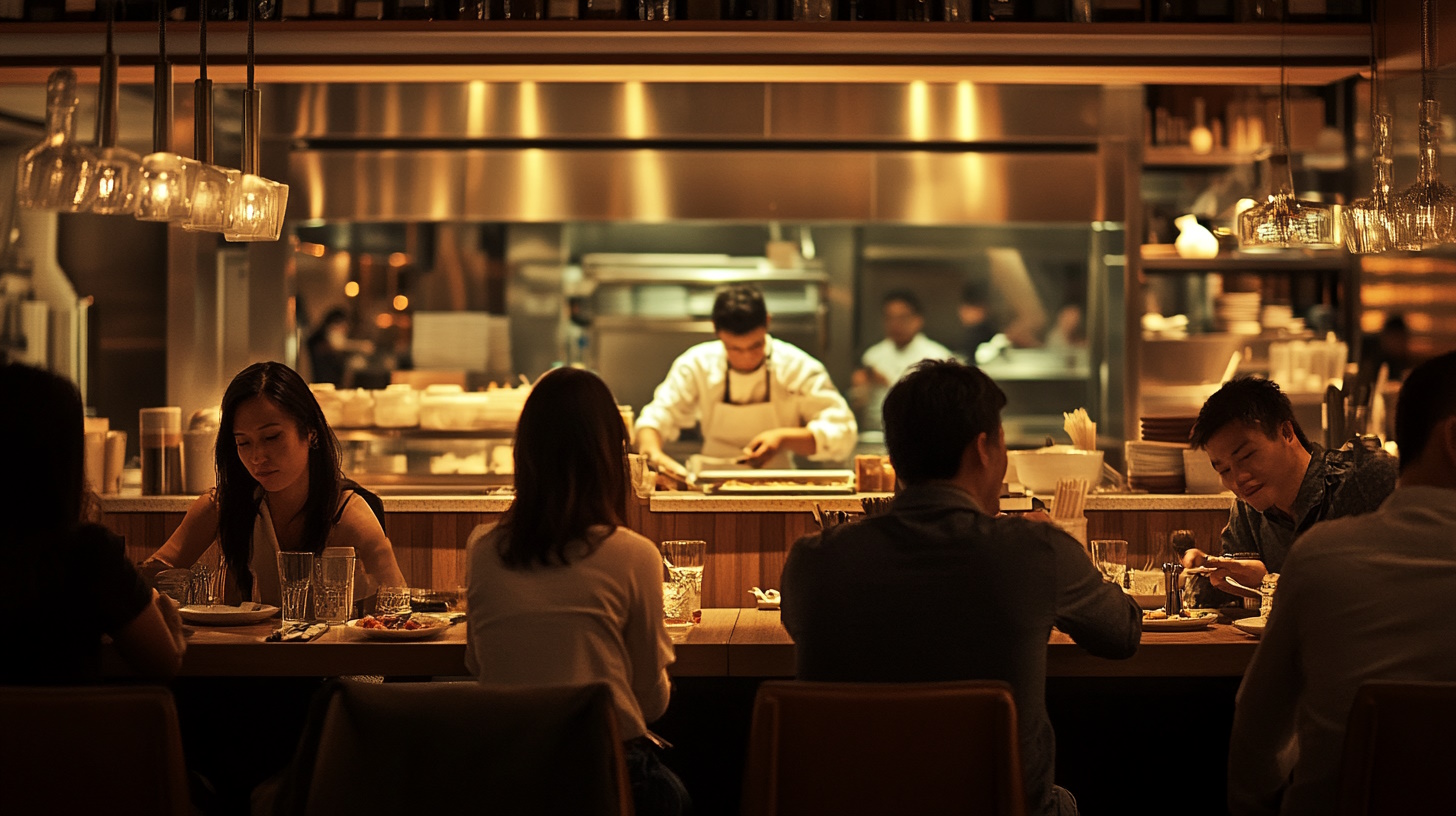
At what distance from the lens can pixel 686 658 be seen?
Answer: 265 centimetres

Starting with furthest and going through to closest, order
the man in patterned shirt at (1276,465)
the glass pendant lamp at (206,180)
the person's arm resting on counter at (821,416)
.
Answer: the person's arm resting on counter at (821,416), the man in patterned shirt at (1276,465), the glass pendant lamp at (206,180)

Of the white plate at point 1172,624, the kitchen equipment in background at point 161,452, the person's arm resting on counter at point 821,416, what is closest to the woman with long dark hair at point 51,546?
the white plate at point 1172,624

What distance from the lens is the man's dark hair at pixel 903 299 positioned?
702 cm

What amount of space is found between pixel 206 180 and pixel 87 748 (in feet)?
4.62

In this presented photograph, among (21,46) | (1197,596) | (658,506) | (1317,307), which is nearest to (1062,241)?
(1317,307)

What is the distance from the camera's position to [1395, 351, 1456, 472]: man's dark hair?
217 centimetres

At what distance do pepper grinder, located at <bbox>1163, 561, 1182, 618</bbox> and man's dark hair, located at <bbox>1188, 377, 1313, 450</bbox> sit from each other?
1.42ft

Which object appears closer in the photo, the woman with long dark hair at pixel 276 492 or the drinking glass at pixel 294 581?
the drinking glass at pixel 294 581

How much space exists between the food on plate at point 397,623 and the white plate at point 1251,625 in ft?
5.34

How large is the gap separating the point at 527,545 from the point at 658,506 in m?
2.56

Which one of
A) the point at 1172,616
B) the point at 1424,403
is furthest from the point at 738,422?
the point at 1424,403

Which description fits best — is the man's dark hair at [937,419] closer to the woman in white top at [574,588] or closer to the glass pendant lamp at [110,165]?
the woman in white top at [574,588]

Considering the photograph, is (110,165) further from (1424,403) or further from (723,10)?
(1424,403)

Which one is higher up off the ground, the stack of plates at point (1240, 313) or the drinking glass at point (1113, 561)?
the stack of plates at point (1240, 313)
